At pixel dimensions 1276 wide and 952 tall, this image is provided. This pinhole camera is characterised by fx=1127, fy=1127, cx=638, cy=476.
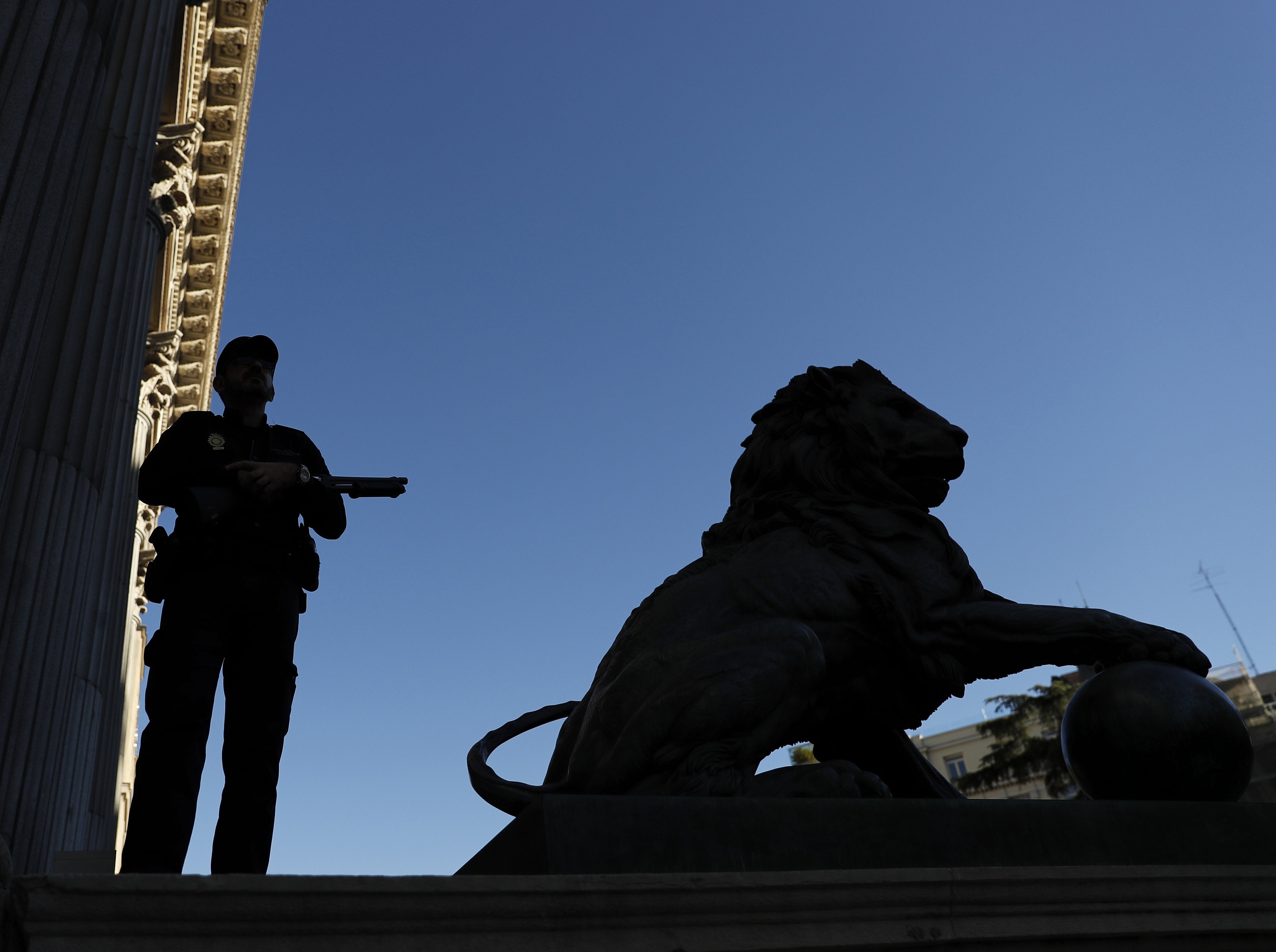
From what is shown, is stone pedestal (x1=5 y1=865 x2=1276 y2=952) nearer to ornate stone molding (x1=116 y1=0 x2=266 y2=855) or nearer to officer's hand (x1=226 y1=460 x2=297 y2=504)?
officer's hand (x1=226 y1=460 x2=297 y2=504)

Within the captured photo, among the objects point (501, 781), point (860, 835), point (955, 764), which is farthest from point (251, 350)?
point (955, 764)

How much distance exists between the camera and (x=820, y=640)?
3953 millimetres

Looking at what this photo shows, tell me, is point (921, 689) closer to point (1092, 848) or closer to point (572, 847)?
point (1092, 848)

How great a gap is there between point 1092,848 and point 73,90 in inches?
210

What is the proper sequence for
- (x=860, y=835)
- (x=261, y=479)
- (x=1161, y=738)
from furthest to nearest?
(x=261, y=479), (x=1161, y=738), (x=860, y=835)

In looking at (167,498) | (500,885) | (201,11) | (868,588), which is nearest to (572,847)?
(500,885)

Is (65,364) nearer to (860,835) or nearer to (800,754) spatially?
(860,835)

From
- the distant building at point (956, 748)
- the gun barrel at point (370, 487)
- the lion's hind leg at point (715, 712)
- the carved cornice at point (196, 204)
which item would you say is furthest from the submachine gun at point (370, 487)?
the distant building at point (956, 748)

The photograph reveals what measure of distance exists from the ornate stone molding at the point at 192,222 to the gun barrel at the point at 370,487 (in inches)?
520

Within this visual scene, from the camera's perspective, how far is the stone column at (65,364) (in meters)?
4.79

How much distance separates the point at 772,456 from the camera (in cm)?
484

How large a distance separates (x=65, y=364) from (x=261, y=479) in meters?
3.69

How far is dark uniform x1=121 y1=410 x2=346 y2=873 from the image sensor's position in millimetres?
3732

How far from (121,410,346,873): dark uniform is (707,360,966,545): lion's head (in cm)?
172
